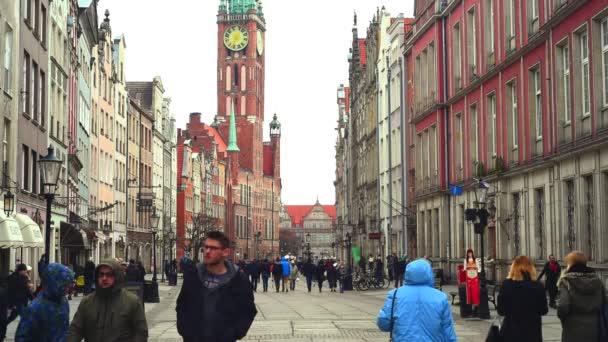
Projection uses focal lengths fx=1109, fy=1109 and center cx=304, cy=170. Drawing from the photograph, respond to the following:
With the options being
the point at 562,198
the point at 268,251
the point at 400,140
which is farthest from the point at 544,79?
the point at 268,251

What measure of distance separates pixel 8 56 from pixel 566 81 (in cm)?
1576

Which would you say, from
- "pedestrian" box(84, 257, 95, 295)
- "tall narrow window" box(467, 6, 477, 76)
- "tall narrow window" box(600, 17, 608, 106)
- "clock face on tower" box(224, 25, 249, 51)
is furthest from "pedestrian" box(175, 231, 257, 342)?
"clock face on tower" box(224, 25, 249, 51)

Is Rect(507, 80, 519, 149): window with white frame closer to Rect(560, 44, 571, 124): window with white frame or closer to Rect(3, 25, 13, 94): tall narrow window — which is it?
Rect(560, 44, 571, 124): window with white frame

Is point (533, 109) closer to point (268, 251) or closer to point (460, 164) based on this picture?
point (460, 164)

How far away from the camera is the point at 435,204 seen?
1860 inches

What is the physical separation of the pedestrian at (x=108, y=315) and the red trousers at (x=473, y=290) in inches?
652

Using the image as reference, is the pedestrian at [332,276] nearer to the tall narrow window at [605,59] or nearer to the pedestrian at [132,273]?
the pedestrian at [132,273]

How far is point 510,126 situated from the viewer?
35.7m

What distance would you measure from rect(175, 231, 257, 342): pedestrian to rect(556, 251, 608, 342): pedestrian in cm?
388

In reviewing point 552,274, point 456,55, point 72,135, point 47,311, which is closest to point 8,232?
point 552,274

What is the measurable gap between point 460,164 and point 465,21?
218 inches

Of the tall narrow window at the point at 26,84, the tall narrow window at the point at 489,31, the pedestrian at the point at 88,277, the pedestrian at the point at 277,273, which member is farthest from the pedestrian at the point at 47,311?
the pedestrian at the point at 277,273

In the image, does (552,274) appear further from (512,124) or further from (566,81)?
(512,124)

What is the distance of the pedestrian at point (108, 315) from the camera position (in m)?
8.33
